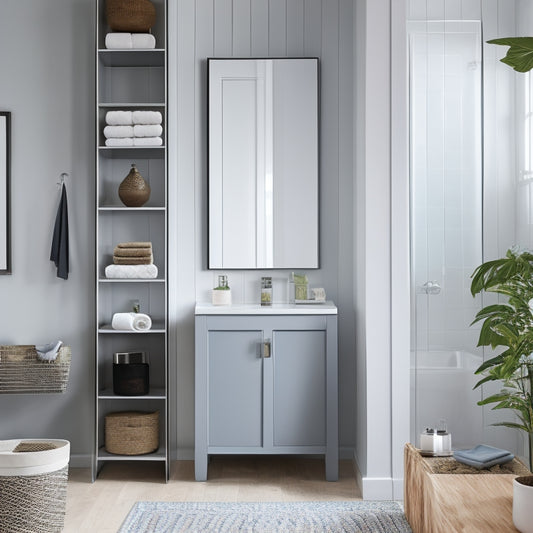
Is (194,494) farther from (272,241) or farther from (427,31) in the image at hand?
(427,31)

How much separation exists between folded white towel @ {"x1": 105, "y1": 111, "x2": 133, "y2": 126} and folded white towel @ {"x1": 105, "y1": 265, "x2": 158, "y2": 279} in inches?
29.9

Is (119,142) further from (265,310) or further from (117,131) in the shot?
(265,310)

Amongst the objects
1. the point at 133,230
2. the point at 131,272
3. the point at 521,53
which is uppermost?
the point at 521,53

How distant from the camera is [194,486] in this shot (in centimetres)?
343

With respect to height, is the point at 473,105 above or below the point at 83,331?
above

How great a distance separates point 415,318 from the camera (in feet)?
10.6

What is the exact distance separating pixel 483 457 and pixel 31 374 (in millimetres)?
2224

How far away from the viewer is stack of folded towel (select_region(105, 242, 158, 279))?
3.54 meters

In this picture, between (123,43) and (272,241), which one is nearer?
(123,43)

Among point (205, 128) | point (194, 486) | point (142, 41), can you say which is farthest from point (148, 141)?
point (194, 486)

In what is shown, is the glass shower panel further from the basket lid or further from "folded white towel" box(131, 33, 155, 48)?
the basket lid

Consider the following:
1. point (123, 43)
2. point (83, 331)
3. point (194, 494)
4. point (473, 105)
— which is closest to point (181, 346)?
point (83, 331)

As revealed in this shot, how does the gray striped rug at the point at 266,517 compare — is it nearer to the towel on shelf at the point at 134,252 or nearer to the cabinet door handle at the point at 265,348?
the cabinet door handle at the point at 265,348

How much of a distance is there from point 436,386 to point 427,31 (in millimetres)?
1660
